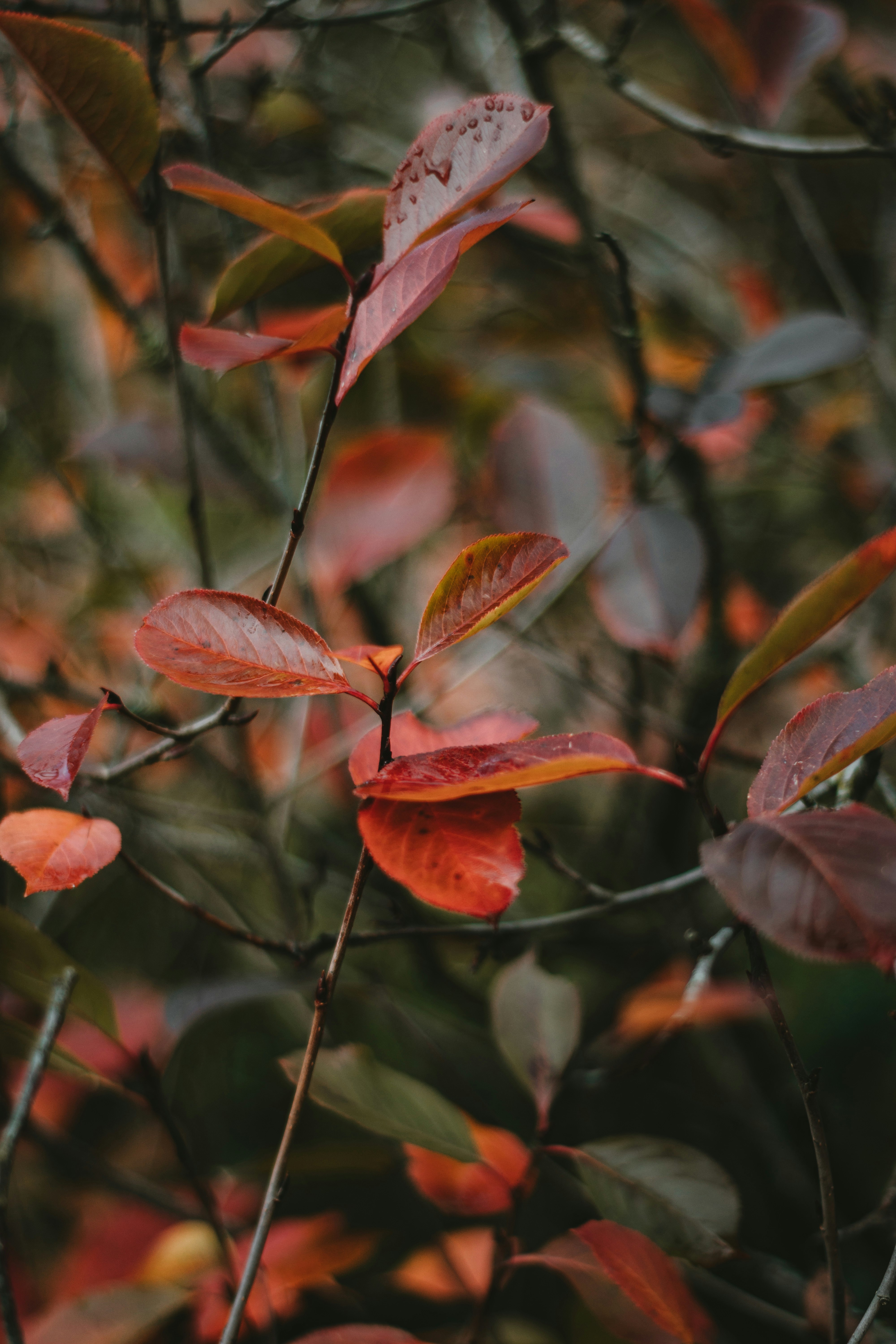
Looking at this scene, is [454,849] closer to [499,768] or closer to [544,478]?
[499,768]

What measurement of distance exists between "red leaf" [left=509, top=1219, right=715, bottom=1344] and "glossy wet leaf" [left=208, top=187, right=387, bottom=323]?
Result: 51 centimetres

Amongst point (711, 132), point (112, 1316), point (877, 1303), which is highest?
point (711, 132)

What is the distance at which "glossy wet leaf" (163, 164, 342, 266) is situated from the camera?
0.34 m

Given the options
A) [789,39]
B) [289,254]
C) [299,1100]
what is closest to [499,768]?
[299,1100]

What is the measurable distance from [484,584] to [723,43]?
0.86 metres

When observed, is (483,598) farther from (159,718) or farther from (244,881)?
(244,881)

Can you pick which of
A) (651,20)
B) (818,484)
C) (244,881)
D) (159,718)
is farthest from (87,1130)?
(651,20)

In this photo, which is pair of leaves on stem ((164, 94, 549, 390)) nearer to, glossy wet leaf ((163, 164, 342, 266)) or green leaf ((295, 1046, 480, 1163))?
glossy wet leaf ((163, 164, 342, 266))

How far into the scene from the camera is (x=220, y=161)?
3.23 ft

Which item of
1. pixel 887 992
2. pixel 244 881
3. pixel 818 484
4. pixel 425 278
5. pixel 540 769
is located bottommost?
pixel 887 992

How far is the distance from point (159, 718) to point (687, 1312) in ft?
1.94

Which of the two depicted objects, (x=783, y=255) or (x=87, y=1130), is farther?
(x=783, y=255)

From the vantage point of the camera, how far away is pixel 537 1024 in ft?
1.95

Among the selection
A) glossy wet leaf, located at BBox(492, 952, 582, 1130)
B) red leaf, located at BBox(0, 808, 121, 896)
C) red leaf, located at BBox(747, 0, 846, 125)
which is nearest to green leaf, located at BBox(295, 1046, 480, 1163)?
glossy wet leaf, located at BBox(492, 952, 582, 1130)
